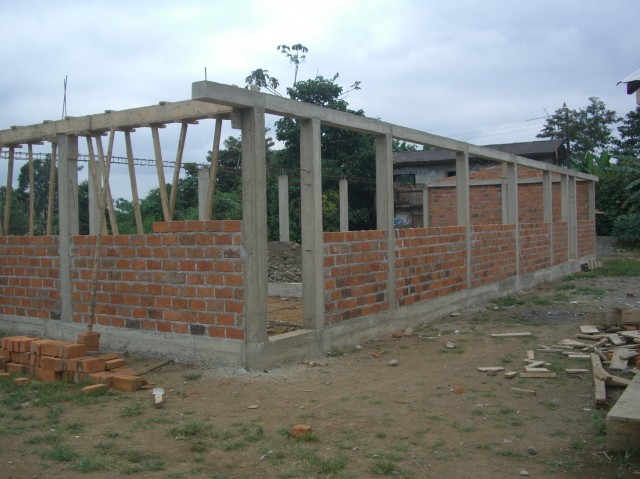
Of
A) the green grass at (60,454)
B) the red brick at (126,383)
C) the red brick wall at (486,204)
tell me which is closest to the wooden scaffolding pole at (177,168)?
the red brick at (126,383)

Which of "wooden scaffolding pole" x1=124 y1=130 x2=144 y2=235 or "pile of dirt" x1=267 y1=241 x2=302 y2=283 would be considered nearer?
"wooden scaffolding pole" x1=124 y1=130 x2=144 y2=235

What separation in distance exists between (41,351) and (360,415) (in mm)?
3685

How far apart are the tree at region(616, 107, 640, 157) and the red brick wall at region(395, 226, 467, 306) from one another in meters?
31.4

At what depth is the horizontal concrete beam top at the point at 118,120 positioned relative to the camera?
23.8 ft

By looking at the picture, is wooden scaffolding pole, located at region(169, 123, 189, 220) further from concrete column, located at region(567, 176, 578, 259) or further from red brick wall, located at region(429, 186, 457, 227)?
red brick wall, located at region(429, 186, 457, 227)

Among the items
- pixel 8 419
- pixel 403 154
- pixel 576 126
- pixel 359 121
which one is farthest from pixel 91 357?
pixel 576 126

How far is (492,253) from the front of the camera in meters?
13.1

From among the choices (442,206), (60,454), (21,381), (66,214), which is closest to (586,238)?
(442,206)

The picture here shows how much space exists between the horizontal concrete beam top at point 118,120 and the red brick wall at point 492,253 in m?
6.74

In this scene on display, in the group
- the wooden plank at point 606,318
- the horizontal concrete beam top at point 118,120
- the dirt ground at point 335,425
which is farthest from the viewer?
the wooden plank at point 606,318

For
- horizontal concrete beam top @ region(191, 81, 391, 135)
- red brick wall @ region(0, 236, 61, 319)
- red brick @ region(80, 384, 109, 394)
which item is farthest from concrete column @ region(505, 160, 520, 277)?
red brick @ region(80, 384, 109, 394)

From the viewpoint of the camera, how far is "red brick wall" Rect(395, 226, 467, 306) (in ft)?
31.7

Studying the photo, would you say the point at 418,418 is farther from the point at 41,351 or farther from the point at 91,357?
the point at 41,351

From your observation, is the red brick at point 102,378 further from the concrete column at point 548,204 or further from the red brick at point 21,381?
the concrete column at point 548,204
